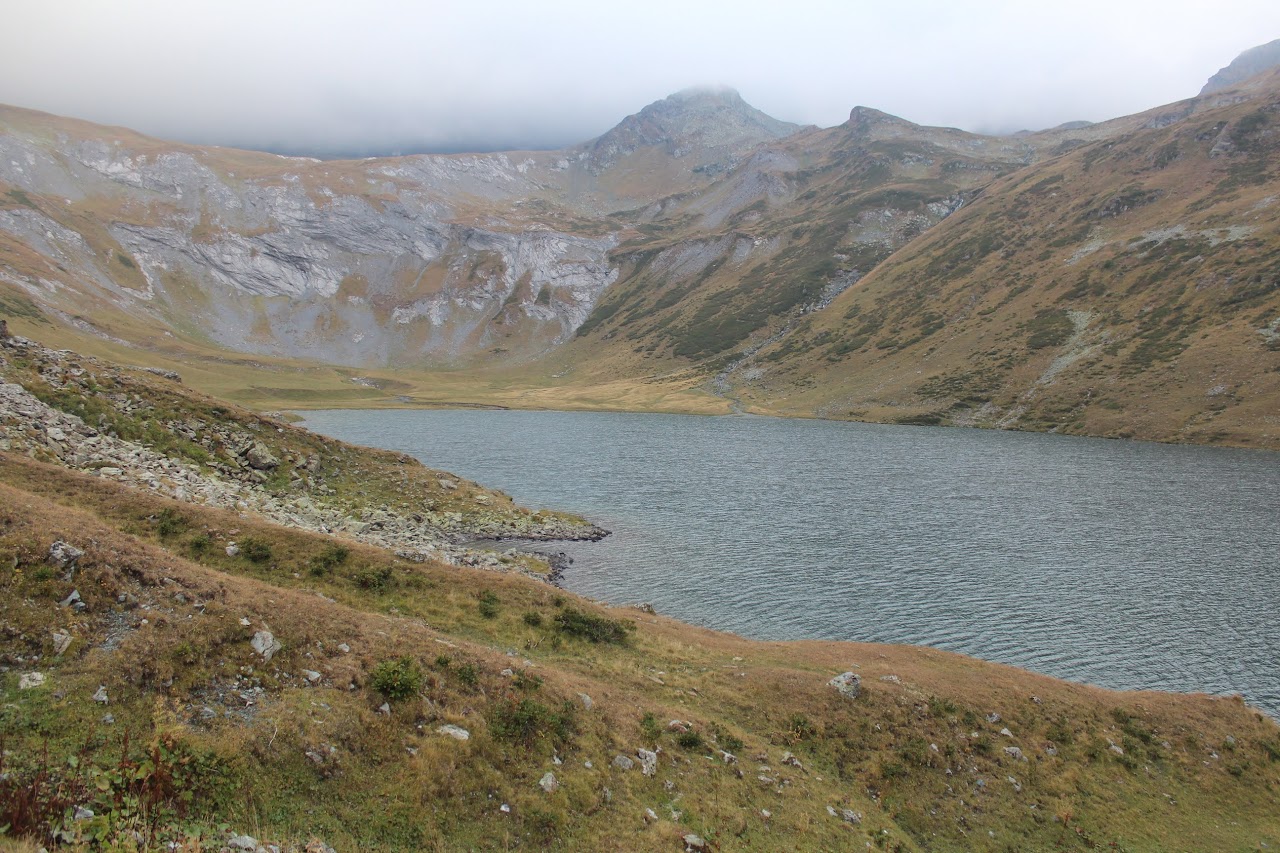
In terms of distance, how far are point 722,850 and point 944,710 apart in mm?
14735

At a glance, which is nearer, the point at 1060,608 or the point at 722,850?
the point at 722,850

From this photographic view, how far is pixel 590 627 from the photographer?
102 ft

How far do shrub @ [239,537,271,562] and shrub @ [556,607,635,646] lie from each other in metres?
13.5

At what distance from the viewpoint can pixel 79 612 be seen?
15812 mm

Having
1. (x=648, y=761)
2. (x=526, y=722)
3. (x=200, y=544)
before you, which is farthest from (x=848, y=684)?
(x=200, y=544)

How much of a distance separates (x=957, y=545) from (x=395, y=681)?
60.5 m

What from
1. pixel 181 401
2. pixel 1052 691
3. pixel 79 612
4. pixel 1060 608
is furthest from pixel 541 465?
pixel 79 612

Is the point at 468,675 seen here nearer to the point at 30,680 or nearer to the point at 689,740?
the point at 689,740

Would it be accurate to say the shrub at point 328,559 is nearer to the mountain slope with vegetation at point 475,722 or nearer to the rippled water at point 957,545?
the mountain slope with vegetation at point 475,722

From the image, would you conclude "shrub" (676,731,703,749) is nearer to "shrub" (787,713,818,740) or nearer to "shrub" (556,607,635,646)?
"shrub" (787,713,818,740)

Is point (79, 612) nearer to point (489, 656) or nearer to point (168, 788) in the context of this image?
point (168, 788)

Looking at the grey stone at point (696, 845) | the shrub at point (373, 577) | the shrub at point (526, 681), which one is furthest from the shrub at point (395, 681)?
the shrub at point (373, 577)

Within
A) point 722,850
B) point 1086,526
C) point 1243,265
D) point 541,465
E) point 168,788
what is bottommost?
point 541,465

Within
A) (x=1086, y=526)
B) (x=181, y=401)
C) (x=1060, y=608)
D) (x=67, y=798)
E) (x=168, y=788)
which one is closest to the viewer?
(x=67, y=798)
